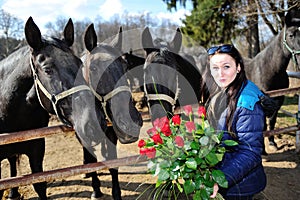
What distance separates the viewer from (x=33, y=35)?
193cm

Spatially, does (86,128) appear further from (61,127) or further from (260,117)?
(260,117)

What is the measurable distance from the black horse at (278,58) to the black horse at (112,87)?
2.99 metres

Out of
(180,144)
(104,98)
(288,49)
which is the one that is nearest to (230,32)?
(288,49)

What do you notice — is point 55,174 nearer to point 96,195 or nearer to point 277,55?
point 96,195

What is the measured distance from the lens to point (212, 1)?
13.1m

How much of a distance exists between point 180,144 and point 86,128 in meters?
0.83

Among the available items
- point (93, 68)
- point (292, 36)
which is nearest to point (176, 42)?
point (93, 68)

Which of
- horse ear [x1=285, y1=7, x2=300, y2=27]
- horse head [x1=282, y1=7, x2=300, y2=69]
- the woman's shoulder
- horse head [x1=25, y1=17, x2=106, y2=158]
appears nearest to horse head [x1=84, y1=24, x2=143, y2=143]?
horse head [x1=25, y1=17, x2=106, y2=158]

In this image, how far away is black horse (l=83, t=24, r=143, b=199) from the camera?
227 cm

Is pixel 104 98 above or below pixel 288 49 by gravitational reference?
below

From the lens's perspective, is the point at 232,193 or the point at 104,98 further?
the point at 104,98

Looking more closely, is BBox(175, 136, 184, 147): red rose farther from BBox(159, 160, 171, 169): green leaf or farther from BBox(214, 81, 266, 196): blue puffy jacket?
BBox(214, 81, 266, 196): blue puffy jacket

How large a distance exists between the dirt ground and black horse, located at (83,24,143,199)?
80 centimetres

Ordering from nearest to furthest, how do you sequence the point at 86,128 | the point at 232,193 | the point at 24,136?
1. the point at 232,193
2. the point at 86,128
3. the point at 24,136
